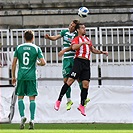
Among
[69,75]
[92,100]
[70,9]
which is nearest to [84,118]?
[92,100]

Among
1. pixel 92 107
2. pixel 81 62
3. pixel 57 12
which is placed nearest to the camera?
pixel 81 62

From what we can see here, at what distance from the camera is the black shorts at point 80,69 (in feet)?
48.8

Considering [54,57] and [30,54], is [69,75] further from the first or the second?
[54,57]

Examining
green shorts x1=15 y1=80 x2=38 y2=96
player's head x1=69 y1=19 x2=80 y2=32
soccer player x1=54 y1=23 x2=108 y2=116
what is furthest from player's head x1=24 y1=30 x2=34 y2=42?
player's head x1=69 y1=19 x2=80 y2=32

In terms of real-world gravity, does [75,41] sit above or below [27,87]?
above

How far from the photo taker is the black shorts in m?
14.9

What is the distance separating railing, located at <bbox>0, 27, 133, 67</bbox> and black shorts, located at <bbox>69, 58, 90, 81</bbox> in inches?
202

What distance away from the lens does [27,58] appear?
1407 cm

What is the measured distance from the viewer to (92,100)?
17828mm

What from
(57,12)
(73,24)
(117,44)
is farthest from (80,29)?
(57,12)

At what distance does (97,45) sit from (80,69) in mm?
5279

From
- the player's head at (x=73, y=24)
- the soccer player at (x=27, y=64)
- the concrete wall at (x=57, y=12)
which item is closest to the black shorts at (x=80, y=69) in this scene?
the player's head at (x=73, y=24)

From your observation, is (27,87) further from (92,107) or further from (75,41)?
(92,107)

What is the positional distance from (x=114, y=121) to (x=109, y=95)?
666 mm
